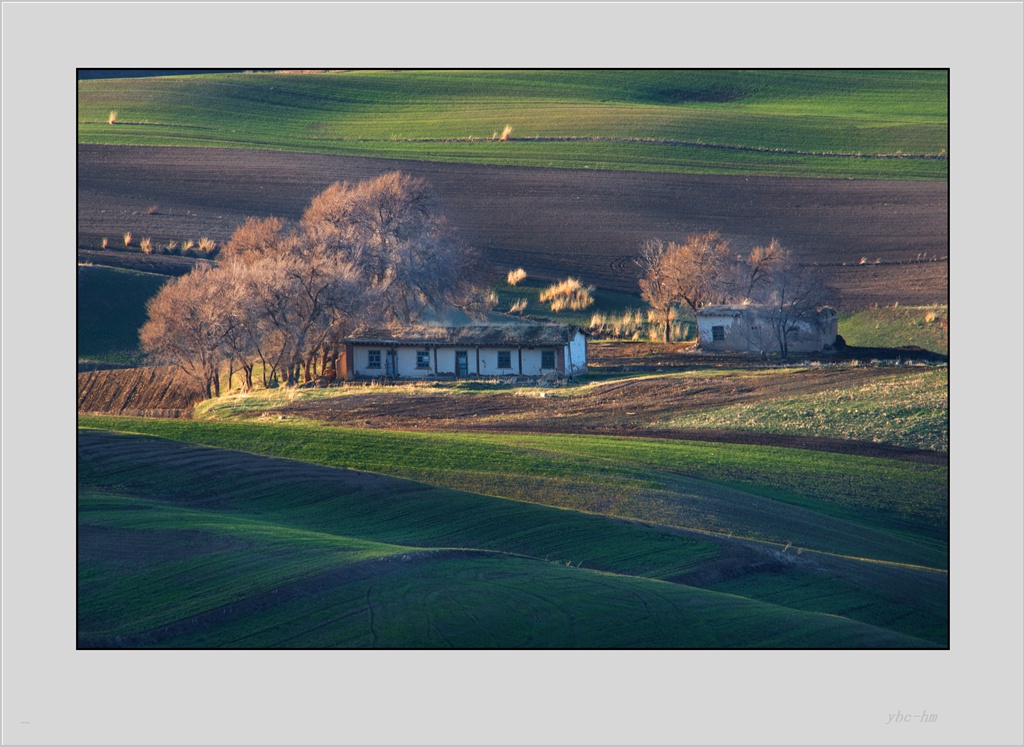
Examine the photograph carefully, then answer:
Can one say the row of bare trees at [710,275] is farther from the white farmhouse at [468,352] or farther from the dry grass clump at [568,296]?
the white farmhouse at [468,352]

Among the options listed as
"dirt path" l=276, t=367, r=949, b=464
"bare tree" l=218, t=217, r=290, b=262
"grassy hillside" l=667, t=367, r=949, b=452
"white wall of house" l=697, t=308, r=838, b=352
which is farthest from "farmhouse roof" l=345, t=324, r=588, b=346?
"grassy hillside" l=667, t=367, r=949, b=452

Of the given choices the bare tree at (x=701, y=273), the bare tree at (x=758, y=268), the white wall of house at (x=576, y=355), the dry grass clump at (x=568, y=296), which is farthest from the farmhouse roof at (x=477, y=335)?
the bare tree at (x=758, y=268)

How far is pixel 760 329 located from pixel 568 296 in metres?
15.3

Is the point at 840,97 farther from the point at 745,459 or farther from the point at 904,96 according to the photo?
the point at 745,459

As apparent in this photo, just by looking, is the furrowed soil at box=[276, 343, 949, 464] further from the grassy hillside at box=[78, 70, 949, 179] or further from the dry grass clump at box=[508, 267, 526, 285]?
the grassy hillside at box=[78, 70, 949, 179]

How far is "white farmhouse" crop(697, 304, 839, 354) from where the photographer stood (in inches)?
2527

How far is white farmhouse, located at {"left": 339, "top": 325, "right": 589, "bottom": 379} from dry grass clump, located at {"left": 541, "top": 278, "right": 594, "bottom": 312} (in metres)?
14.3

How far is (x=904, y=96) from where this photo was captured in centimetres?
8975

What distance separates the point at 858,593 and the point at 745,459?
13204 mm

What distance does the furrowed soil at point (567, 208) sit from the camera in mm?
79812

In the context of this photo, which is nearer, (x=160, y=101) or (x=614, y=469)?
(x=614, y=469)

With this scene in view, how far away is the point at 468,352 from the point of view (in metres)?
60.2

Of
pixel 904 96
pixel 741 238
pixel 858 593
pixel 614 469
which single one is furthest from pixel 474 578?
pixel 904 96

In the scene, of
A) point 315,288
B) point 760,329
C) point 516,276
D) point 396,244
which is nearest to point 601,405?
point 315,288
